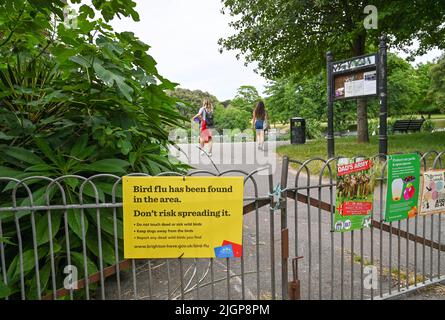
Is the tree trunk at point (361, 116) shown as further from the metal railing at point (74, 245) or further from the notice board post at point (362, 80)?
the metal railing at point (74, 245)

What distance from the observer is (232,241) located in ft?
8.45

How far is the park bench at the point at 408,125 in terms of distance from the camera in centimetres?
2250

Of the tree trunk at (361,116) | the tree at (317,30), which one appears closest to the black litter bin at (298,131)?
the tree at (317,30)

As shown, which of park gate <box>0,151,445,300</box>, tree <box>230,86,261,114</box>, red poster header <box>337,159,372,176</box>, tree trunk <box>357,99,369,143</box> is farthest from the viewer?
tree <box>230,86,261,114</box>

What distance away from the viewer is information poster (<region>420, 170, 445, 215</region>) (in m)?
3.35

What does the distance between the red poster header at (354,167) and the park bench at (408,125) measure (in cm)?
2214

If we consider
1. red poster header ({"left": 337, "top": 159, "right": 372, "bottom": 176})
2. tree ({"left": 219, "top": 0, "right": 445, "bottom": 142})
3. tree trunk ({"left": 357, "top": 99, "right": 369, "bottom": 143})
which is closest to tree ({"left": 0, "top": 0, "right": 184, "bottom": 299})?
red poster header ({"left": 337, "top": 159, "right": 372, "bottom": 176})

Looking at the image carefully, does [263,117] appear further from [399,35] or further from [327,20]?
[399,35]

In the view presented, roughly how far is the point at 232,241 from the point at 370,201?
1253 mm

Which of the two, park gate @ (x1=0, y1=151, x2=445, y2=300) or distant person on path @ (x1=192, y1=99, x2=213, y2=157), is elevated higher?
distant person on path @ (x1=192, y1=99, x2=213, y2=157)

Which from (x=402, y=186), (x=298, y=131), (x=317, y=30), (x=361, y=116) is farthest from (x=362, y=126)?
(x=402, y=186)

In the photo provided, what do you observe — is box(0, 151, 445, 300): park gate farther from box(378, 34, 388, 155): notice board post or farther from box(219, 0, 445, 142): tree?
box(219, 0, 445, 142): tree

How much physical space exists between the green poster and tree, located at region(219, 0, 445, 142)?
9.99 m
